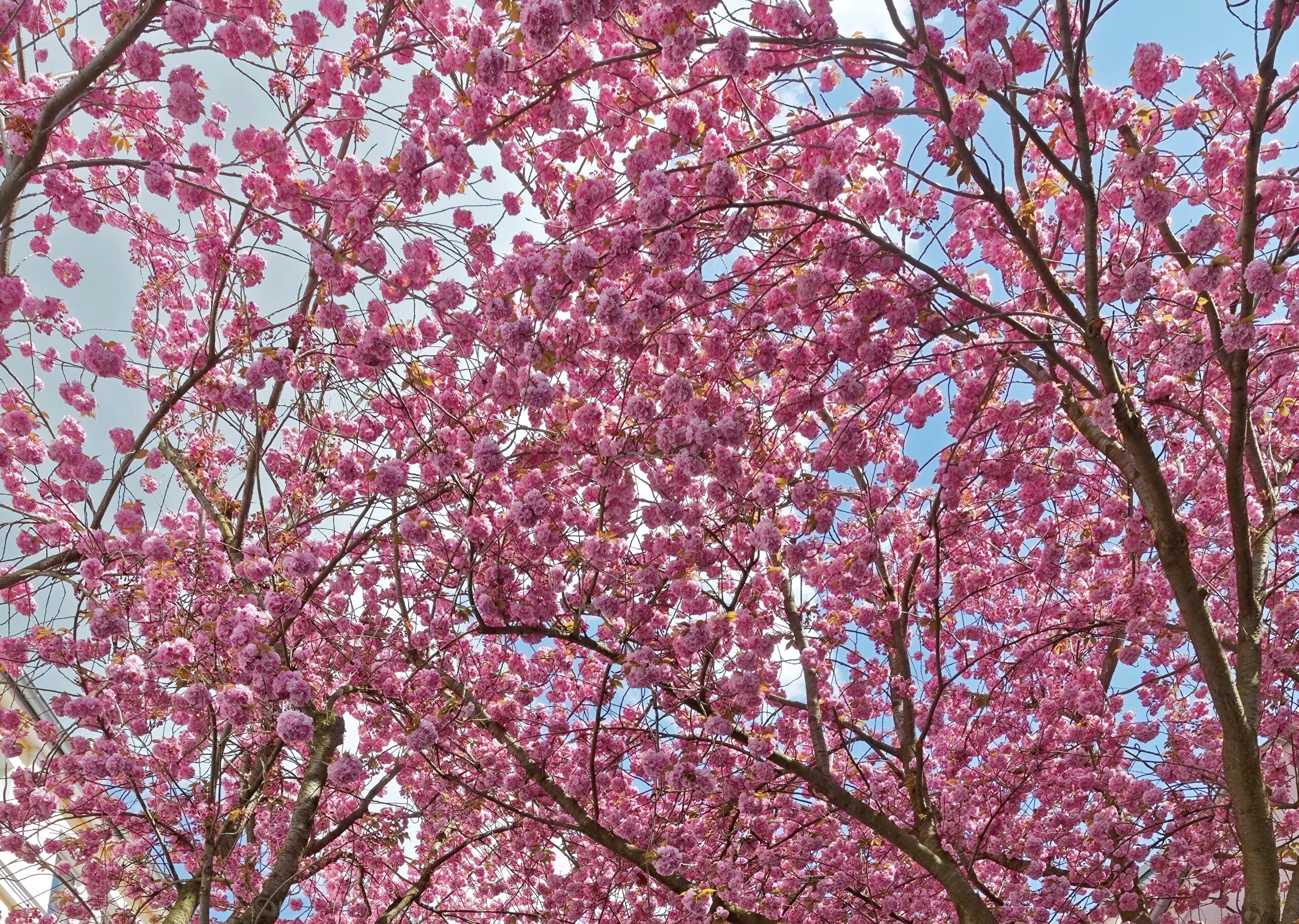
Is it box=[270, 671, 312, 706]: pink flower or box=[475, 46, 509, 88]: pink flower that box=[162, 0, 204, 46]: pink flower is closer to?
box=[475, 46, 509, 88]: pink flower

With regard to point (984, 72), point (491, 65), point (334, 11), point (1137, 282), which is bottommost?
point (1137, 282)

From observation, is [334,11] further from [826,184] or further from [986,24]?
[986,24]

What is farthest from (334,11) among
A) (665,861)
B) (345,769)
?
(665,861)

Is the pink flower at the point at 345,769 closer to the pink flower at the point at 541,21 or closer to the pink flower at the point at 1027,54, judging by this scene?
the pink flower at the point at 541,21

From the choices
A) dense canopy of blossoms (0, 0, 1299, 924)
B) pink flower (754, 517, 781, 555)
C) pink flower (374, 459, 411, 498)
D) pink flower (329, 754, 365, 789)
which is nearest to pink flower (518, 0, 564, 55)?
dense canopy of blossoms (0, 0, 1299, 924)

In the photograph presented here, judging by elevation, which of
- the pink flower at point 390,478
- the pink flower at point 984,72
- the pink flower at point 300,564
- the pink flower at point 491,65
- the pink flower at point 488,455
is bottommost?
the pink flower at point 300,564

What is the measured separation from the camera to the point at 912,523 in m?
7.32

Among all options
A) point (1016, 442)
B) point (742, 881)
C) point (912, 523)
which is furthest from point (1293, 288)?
point (742, 881)

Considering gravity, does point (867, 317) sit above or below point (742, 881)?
above

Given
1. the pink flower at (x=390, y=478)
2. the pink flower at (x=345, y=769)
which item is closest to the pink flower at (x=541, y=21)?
the pink flower at (x=390, y=478)

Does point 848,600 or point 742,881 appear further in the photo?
point 848,600

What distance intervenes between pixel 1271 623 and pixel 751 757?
3470mm

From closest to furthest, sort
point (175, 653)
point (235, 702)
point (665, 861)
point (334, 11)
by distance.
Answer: point (235, 702) → point (175, 653) → point (665, 861) → point (334, 11)

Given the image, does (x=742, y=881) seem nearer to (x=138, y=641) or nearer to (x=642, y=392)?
(x=642, y=392)
